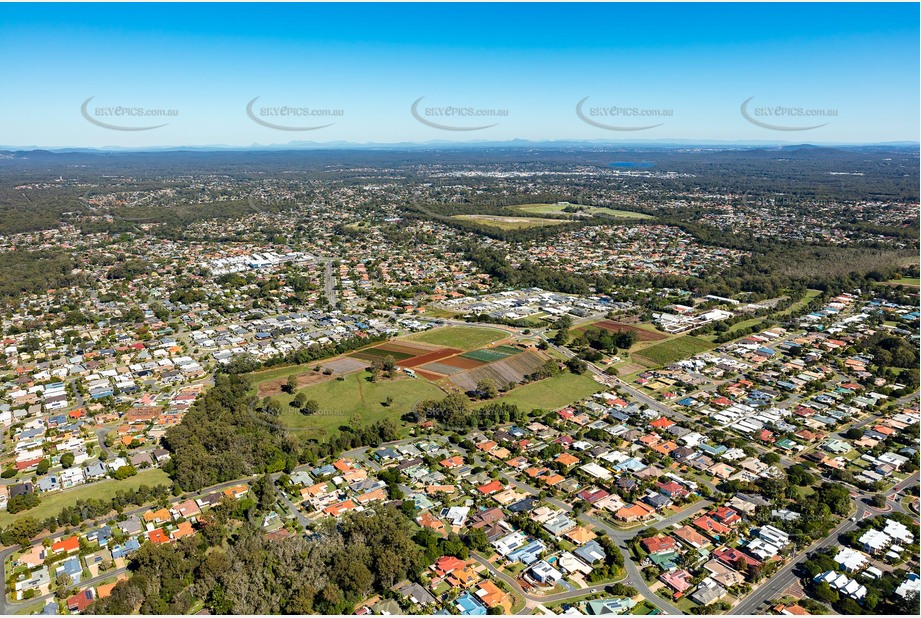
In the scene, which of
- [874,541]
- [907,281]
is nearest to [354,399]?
[874,541]

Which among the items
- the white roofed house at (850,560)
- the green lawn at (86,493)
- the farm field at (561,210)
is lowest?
the white roofed house at (850,560)

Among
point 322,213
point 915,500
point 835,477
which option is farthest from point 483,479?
point 322,213

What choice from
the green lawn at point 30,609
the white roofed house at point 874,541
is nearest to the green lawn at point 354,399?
the green lawn at point 30,609

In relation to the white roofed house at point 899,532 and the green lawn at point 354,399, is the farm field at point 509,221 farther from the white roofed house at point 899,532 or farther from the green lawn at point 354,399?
the white roofed house at point 899,532

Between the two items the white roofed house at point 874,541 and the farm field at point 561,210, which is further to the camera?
the farm field at point 561,210

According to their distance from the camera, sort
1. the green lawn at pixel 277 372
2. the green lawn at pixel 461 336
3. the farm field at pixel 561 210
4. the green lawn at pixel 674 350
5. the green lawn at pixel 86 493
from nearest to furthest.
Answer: the green lawn at pixel 86 493 → the green lawn at pixel 277 372 → the green lawn at pixel 674 350 → the green lawn at pixel 461 336 → the farm field at pixel 561 210

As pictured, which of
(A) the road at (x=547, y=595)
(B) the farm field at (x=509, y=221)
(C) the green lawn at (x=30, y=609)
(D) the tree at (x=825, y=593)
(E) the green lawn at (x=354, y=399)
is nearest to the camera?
(C) the green lawn at (x=30, y=609)
